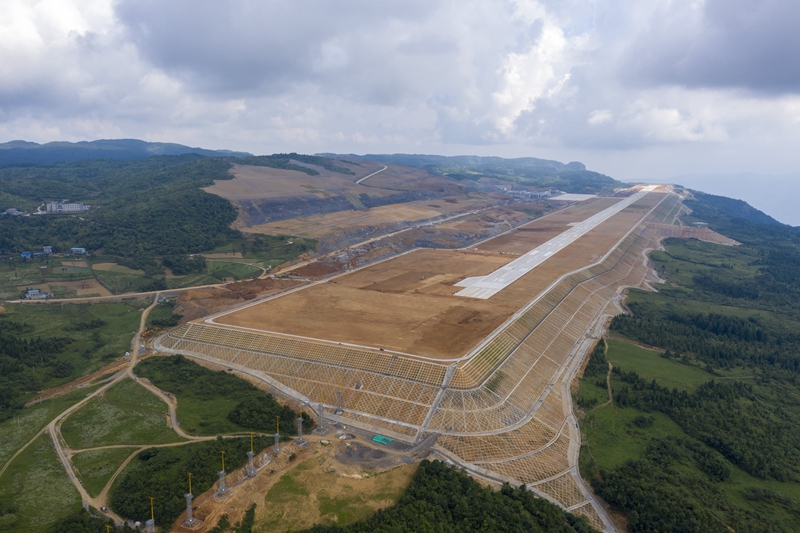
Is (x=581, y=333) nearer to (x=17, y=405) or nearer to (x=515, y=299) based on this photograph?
(x=515, y=299)

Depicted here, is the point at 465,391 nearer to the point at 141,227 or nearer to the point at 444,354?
the point at 444,354

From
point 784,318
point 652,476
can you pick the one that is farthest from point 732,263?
point 652,476

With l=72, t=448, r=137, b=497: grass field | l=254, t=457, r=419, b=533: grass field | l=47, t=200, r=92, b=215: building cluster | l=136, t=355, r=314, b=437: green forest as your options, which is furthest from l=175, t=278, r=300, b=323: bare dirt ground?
l=47, t=200, r=92, b=215: building cluster

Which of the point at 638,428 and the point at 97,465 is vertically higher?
the point at 638,428

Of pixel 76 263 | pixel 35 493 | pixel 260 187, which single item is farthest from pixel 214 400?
pixel 260 187

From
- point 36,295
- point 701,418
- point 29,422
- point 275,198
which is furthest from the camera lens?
point 275,198

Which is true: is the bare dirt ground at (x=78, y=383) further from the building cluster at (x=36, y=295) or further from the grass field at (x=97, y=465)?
the building cluster at (x=36, y=295)
